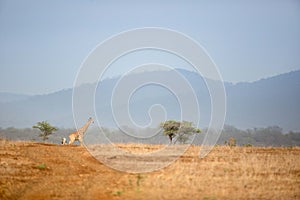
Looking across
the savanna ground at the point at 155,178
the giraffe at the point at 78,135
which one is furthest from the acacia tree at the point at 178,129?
the savanna ground at the point at 155,178

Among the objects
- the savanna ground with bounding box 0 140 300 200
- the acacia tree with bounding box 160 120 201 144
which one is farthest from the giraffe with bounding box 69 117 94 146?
the acacia tree with bounding box 160 120 201 144

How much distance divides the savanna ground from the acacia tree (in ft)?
119

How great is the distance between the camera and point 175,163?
62.7 ft

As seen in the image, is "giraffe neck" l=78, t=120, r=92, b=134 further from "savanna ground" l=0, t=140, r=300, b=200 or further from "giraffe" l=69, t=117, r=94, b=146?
"savanna ground" l=0, t=140, r=300, b=200

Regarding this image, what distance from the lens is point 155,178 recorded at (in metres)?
15.2

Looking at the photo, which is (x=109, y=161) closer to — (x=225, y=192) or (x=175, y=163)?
(x=175, y=163)

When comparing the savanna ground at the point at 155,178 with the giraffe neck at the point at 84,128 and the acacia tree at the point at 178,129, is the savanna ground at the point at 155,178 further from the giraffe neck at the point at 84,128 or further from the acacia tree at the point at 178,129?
the acacia tree at the point at 178,129

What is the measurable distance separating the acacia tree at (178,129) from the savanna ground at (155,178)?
36.2 meters

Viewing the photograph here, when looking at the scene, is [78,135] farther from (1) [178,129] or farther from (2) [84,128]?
(1) [178,129]

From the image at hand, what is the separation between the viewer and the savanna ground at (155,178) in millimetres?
13078

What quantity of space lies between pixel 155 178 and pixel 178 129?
4964cm

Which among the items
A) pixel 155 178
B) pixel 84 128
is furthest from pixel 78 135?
pixel 155 178

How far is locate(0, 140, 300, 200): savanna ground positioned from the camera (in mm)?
13078

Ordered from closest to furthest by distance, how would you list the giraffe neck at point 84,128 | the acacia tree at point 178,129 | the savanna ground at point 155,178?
1. the savanna ground at point 155,178
2. the giraffe neck at point 84,128
3. the acacia tree at point 178,129
